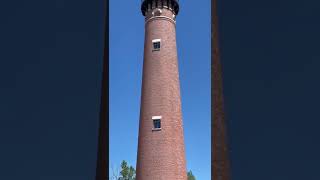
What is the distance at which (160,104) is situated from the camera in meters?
18.8

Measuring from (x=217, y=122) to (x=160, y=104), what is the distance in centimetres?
1532

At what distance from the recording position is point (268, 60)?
3182 mm

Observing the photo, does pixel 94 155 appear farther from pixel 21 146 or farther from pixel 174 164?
pixel 174 164

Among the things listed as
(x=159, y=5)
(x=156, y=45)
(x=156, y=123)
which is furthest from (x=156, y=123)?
(x=159, y=5)

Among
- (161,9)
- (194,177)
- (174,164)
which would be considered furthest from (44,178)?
(194,177)

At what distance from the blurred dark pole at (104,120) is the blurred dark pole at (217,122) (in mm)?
1054

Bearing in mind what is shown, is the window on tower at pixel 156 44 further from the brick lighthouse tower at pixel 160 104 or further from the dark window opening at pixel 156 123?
the dark window opening at pixel 156 123

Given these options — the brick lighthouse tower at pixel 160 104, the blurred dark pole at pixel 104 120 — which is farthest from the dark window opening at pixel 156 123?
the blurred dark pole at pixel 104 120

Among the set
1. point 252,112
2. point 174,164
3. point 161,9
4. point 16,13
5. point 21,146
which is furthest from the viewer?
point 161,9

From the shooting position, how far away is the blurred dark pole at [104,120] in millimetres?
3520

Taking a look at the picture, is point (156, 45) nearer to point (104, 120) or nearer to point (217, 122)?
point (104, 120)

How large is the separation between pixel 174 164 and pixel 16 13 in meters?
15.8

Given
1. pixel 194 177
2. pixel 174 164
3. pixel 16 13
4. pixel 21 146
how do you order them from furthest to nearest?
pixel 194 177 → pixel 174 164 → pixel 16 13 → pixel 21 146

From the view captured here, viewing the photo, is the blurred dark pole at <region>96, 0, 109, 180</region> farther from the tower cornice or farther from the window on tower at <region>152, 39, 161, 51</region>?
the tower cornice
